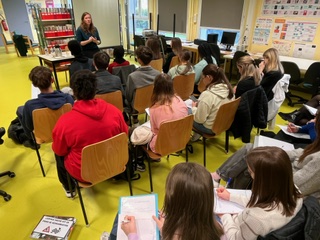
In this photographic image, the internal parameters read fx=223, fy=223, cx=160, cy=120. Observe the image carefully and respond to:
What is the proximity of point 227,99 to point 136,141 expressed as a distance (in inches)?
40.2

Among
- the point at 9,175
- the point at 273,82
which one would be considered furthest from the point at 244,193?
the point at 9,175

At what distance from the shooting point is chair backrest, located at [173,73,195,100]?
296cm

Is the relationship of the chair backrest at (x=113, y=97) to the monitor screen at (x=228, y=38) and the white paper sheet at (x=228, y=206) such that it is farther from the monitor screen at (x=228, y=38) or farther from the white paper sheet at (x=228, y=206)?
the monitor screen at (x=228, y=38)

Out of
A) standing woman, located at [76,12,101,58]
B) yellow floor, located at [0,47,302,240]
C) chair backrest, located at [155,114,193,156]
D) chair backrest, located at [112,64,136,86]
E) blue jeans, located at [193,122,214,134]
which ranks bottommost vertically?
yellow floor, located at [0,47,302,240]

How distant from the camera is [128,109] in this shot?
2.85 m

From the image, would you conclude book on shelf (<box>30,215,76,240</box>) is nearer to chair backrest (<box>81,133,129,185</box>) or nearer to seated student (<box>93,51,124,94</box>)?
chair backrest (<box>81,133,129,185</box>)

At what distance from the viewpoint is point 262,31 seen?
482 centimetres

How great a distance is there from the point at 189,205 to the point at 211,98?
1511 mm

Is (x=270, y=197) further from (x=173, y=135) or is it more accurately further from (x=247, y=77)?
(x=247, y=77)

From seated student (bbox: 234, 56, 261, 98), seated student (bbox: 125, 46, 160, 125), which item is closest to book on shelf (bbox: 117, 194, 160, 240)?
seated student (bbox: 125, 46, 160, 125)

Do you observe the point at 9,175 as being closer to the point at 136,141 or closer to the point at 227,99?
the point at 136,141

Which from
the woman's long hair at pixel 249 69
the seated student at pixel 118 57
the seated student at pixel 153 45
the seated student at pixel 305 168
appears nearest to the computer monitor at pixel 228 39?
the seated student at pixel 153 45

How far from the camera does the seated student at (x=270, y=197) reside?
98 centimetres

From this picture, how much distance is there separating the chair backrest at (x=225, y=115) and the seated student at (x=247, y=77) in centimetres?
39
